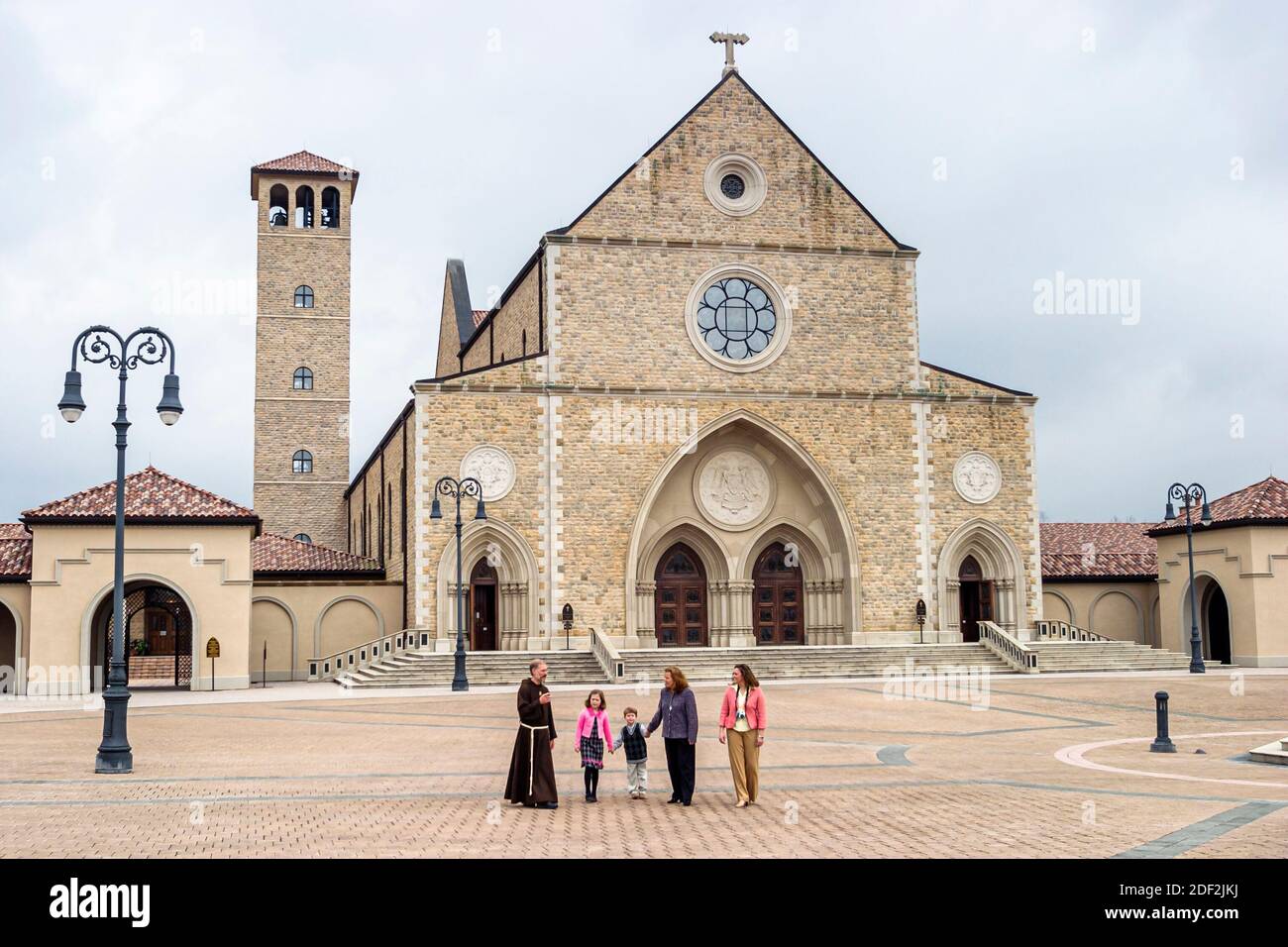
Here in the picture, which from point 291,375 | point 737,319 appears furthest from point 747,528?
point 291,375

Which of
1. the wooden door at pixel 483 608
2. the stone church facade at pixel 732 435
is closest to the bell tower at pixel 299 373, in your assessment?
the stone church facade at pixel 732 435

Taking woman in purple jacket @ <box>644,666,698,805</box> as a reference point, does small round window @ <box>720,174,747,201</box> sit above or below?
above

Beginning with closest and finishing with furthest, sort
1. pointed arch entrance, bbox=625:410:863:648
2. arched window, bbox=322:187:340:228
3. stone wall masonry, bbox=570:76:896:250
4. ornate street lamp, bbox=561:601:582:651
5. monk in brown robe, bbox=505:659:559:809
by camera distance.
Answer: monk in brown robe, bbox=505:659:559:809
ornate street lamp, bbox=561:601:582:651
pointed arch entrance, bbox=625:410:863:648
stone wall masonry, bbox=570:76:896:250
arched window, bbox=322:187:340:228

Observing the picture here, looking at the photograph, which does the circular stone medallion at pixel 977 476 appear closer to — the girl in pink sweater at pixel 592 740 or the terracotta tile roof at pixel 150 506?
the terracotta tile roof at pixel 150 506

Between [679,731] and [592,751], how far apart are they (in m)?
0.98

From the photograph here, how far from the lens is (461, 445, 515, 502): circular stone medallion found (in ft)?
125

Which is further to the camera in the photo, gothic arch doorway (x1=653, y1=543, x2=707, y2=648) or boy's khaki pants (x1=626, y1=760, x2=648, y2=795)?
gothic arch doorway (x1=653, y1=543, x2=707, y2=648)

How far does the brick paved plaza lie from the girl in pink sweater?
0.27 meters

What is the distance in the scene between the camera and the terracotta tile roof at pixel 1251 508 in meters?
40.6

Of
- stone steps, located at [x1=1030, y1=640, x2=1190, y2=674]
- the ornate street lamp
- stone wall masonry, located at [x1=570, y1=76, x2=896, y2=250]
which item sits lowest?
stone steps, located at [x1=1030, y1=640, x2=1190, y2=674]

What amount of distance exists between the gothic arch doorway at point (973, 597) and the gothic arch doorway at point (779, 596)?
5.12m

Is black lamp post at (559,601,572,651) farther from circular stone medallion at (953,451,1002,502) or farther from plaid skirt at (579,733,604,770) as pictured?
plaid skirt at (579,733,604,770)

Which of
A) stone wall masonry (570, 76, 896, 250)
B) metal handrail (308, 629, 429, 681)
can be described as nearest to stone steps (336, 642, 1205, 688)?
metal handrail (308, 629, 429, 681)
